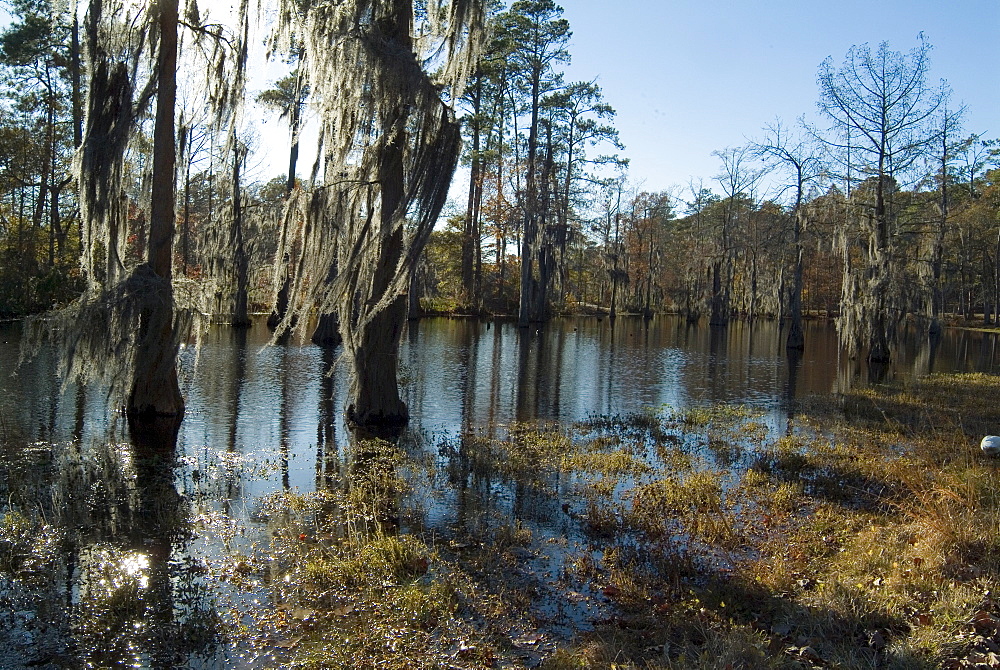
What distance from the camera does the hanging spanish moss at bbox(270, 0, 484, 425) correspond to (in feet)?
30.6

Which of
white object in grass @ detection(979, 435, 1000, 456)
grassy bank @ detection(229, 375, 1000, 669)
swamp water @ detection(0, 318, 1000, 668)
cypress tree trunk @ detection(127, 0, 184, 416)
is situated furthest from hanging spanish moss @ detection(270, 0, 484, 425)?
white object in grass @ detection(979, 435, 1000, 456)

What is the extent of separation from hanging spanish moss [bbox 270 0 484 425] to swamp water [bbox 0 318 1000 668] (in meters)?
2.28

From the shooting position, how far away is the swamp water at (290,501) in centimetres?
451

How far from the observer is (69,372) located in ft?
30.3

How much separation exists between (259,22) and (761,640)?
10.6m

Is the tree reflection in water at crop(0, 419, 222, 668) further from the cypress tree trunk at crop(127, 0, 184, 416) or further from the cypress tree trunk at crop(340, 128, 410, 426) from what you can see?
the cypress tree trunk at crop(340, 128, 410, 426)

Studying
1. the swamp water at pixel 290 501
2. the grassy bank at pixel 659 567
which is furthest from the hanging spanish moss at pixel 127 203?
the grassy bank at pixel 659 567

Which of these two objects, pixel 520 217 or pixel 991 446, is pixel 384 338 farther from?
pixel 520 217

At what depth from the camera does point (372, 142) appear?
976cm

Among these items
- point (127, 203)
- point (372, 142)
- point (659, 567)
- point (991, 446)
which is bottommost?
point (659, 567)

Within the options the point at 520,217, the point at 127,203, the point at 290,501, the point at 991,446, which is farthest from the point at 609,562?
the point at 520,217

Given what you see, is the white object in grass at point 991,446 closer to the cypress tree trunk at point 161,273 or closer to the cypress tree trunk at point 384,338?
the cypress tree trunk at point 384,338

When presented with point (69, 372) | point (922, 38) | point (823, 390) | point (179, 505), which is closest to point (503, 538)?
point (179, 505)

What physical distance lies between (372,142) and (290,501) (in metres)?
5.21
